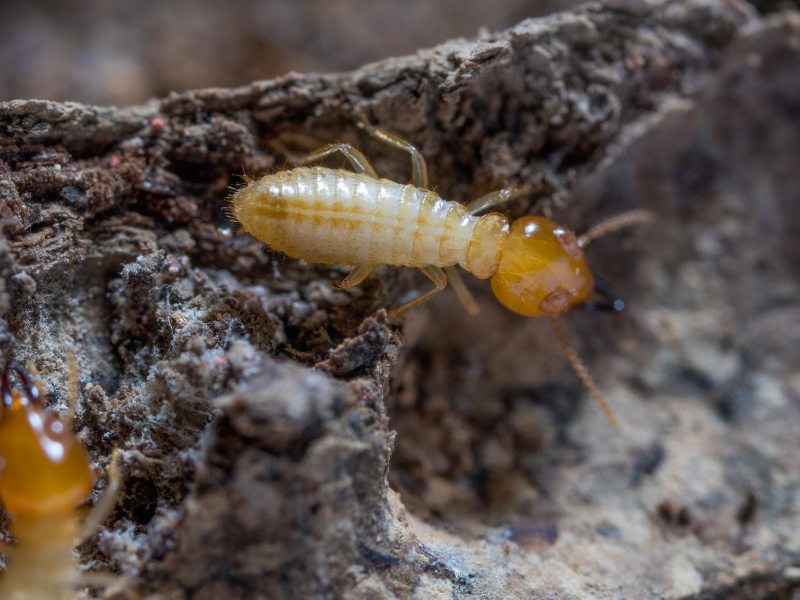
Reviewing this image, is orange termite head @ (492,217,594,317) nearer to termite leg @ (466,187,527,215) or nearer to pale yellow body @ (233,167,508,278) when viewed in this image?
termite leg @ (466,187,527,215)

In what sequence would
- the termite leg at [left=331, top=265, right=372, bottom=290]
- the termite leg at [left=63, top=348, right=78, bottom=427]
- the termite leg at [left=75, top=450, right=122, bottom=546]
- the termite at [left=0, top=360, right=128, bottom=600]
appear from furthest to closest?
1. the termite leg at [left=331, top=265, right=372, bottom=290]
2. the termite leg at [left=63, top=348, right=78, bottom=427]
3. the termite leg at [left=75, top=450, right=122, bottom=546]
4. the termite at [left=0, top=360, right=128, bottom=600]

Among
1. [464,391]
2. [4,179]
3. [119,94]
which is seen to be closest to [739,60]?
[464,391]

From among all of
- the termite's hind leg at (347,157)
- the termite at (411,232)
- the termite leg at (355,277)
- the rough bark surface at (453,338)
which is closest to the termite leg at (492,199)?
the termite at (411,232)

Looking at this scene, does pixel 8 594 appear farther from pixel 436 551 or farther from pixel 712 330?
pixel 712 330

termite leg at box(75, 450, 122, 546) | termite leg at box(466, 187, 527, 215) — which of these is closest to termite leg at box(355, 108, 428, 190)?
termite leg at box(466, 187, 527, 215)

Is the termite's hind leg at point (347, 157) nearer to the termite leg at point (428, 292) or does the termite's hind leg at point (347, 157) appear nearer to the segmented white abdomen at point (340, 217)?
the segmented white abdomen at point (340, 217)

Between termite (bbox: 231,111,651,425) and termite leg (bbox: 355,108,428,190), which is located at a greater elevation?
termite leg (bbox: 355,108,428,190)

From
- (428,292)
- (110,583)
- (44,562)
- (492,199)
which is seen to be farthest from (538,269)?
(44,562)

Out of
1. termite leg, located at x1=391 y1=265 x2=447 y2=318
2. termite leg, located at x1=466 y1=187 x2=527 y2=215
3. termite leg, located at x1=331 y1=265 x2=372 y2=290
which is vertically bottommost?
termite leg, located at x1=391 y1=265 x2=447 y2=318
